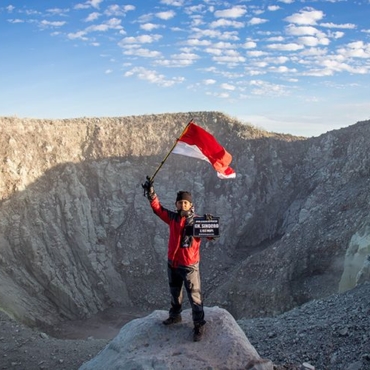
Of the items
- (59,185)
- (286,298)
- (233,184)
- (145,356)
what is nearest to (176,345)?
(145,356)

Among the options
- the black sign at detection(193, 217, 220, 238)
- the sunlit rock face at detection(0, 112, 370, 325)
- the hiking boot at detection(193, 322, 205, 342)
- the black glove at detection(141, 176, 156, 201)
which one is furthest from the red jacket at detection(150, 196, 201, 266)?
the sunlit rock face at detection(0, 112, 370, 325)

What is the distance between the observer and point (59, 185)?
24.3 meters

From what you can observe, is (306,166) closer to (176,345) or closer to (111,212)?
(111,212)

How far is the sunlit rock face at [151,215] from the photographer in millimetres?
18250

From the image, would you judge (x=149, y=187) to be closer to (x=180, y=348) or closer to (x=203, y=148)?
(x=203, y=148)

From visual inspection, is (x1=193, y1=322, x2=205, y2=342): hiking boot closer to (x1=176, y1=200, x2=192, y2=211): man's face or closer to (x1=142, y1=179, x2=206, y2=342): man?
(x1=142, y1=179, x2=206, y2=342): man

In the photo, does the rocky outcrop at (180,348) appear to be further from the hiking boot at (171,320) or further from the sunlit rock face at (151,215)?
Result: the sunlit rock face at (151,215)

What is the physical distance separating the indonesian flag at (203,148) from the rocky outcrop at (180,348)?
298 centimetres

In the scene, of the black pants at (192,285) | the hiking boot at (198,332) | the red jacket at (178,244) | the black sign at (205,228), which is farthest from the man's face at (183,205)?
the hiking boot at (198,332)

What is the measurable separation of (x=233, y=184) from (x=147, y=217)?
635cm

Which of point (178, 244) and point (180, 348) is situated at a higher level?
point (178, 244)

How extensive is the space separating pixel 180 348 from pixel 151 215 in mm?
19606

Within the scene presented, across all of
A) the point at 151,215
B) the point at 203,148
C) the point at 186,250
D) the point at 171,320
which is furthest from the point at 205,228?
the point at 151,215

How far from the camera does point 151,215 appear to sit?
26.4 m
